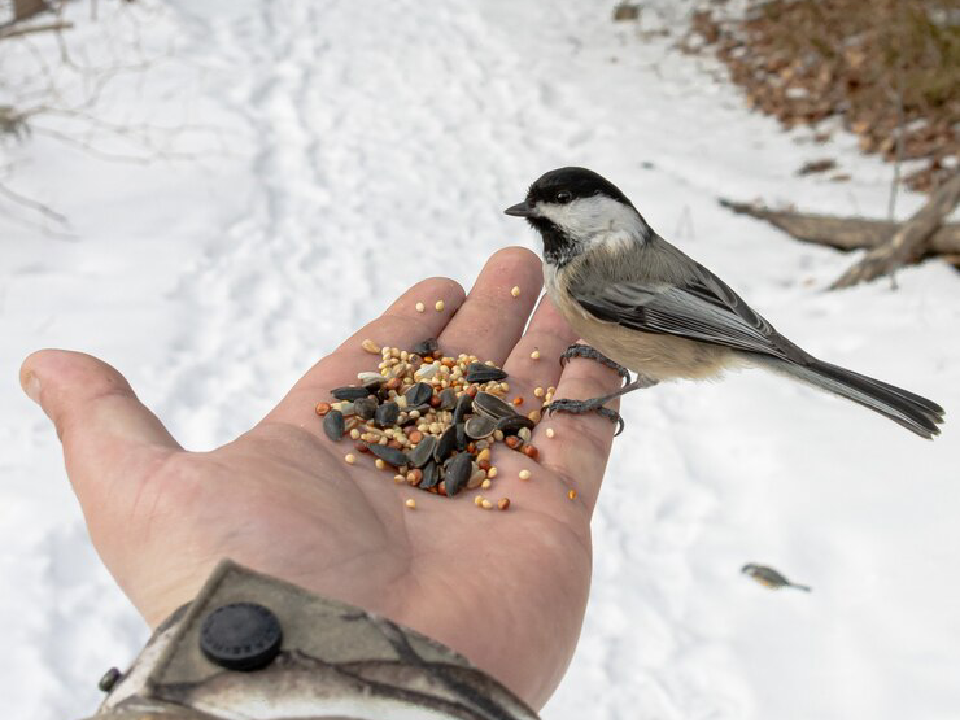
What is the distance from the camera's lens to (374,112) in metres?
4.82

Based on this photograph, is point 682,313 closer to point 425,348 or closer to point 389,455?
point 425,348

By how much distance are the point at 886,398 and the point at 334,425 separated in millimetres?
1133

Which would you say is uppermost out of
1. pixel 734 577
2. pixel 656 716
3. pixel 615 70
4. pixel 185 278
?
pixel 615 70

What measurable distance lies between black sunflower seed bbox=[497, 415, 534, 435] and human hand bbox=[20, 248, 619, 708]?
0.54 feet

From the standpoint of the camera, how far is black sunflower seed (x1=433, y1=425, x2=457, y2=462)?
1887mm

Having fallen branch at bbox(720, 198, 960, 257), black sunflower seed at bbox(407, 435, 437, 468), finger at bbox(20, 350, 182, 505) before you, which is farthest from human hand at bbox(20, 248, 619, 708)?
fallen branch at bbox(720, 198, 960, 257)

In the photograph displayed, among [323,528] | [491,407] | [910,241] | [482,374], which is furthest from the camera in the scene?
[910,241]

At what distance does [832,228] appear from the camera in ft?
12.9

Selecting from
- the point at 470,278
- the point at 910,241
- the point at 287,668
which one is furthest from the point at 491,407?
the point at 910,241

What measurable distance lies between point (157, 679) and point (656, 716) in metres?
1.34

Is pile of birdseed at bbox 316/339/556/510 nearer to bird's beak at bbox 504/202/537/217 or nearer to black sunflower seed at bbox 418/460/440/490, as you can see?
black sunflower seed at bbox 418/460/440/490

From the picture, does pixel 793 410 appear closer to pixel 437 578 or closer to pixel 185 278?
pixel 437 578

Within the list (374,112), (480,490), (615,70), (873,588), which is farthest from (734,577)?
(615,70)

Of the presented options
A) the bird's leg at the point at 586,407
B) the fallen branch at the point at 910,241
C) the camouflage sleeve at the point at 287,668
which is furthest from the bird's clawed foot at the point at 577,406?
the fallen branch at the point at 910,241
